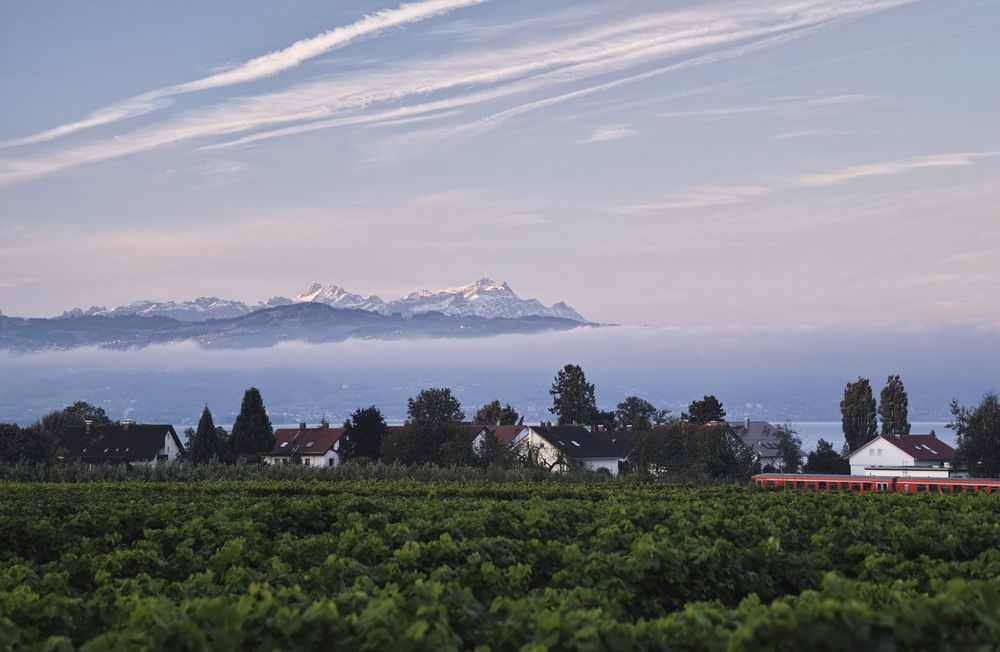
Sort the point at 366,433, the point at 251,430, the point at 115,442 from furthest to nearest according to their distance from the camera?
the point at 115,442 < the point at 366,433 < the point at 251,430

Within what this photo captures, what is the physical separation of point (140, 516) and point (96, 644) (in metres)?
13.4

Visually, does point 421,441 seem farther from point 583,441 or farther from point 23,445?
point 23,445

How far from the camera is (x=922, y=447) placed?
11288 cm

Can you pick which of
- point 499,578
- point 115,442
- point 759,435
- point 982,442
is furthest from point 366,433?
point 499,578

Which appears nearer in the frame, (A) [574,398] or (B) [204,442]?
(B) [204,442]

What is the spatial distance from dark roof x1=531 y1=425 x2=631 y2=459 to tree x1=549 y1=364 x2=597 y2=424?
25.1 m

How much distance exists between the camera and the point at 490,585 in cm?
1176

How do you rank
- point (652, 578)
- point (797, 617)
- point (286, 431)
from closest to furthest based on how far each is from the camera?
point (797, 617) < point (652, 578) < point (286, 431)

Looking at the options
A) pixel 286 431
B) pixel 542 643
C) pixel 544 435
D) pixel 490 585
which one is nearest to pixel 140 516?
pixel 490 585

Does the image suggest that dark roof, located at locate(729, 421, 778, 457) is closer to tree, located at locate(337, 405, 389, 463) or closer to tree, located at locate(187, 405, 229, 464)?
tree, located at locate(337, 405, 389, 463)

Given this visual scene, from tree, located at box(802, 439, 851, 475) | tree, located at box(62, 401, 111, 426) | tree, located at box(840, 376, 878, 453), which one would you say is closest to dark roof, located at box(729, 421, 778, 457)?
tree, located at box(840, 376, 878, 453)

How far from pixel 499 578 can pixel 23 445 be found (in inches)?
3557

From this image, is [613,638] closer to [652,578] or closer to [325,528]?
[652,578]

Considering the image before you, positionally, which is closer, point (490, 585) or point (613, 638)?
point (613, 638)
